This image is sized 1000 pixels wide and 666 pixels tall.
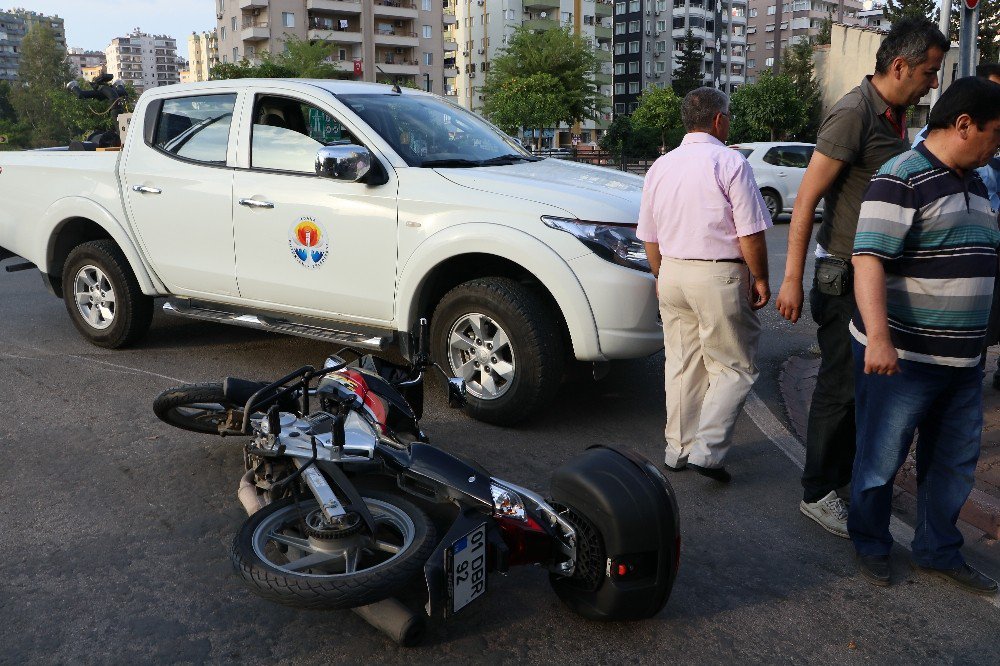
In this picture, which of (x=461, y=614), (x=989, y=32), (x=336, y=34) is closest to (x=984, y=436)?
(x=461, y=614)

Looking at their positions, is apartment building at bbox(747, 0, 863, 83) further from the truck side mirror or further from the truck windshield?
the truck side mirror

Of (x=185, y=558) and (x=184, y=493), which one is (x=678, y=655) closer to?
(x=185, y=558)

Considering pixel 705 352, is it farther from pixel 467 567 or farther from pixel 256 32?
pixel 256 32

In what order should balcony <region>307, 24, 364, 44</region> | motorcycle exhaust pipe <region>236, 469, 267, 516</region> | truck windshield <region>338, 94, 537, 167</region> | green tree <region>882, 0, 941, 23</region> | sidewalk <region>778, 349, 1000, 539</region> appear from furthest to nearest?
balcony <region>307, 24, 364, 44</region> < green tree <region>882, 0, 941, 23</region> < truck windshield <region>338, 94, 537, 167</region> < sidewalk <region>778, 349, 1000, 539</region> < motorcycle exhaust pipe <region>236, 469, 267, 516</region>

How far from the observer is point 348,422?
11.8 ft

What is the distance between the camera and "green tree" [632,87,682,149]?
59531 mm

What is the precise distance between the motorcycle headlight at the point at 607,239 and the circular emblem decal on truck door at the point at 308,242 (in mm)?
1421

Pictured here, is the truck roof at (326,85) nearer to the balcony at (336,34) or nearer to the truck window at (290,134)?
the truck window at (290,134)

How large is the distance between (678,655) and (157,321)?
20.2ft

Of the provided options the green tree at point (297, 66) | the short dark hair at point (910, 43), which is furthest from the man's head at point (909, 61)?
the green tree at point (297, 66)

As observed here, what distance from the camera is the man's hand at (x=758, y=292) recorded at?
4.31 metres

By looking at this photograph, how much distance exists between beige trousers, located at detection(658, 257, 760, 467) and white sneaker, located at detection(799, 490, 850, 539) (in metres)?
0.52

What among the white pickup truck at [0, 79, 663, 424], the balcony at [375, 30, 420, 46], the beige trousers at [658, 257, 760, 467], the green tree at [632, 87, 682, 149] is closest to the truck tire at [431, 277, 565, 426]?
the white pickup truck at [0, 79, 663, 424]

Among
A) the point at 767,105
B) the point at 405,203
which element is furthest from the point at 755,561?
the point at 767,105
